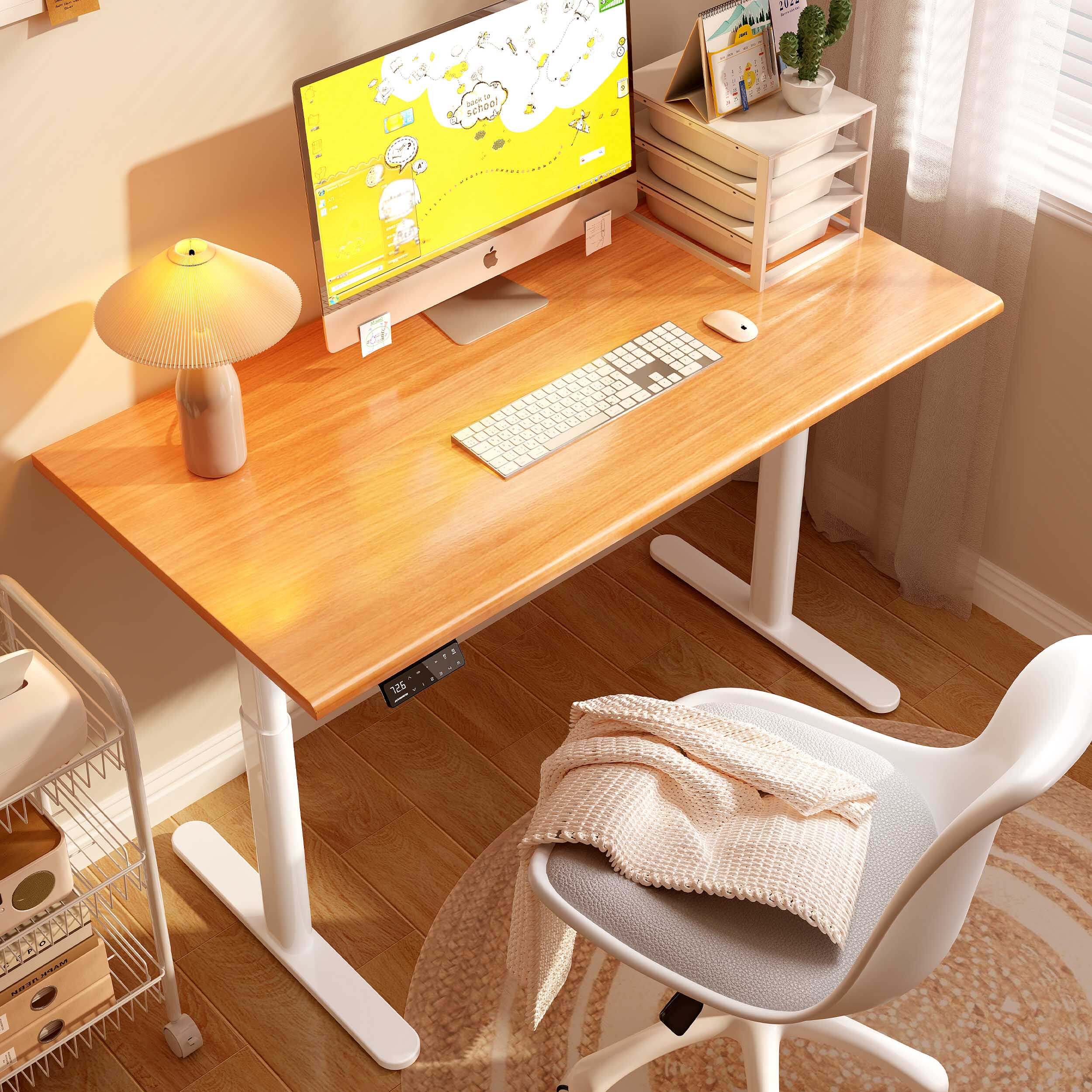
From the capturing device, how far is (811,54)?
216cm

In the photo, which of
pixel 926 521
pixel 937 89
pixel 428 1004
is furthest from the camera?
pixel 926 521

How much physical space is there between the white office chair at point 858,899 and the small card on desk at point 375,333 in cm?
68

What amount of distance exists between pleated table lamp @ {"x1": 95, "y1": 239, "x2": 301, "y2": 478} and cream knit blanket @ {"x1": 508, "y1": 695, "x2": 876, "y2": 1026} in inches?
24.2

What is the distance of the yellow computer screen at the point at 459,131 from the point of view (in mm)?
1841

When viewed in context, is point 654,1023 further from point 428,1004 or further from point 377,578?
point 377,578

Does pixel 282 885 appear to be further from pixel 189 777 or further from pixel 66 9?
pixel 66 9

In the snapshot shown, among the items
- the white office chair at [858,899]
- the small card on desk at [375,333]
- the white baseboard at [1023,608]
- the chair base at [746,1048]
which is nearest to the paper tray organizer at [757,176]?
the small card on desk at [375,333]

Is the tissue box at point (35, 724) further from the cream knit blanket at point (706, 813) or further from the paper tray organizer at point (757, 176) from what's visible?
the paper tray organizer at point (757, 176)

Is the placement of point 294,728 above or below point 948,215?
below

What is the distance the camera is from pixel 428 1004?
2.17m

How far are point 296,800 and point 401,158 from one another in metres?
0.92

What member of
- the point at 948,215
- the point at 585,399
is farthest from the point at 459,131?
the point at 948,215

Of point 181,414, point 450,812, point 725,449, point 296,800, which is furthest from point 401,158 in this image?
point 450,812

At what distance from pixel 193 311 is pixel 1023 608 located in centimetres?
179
